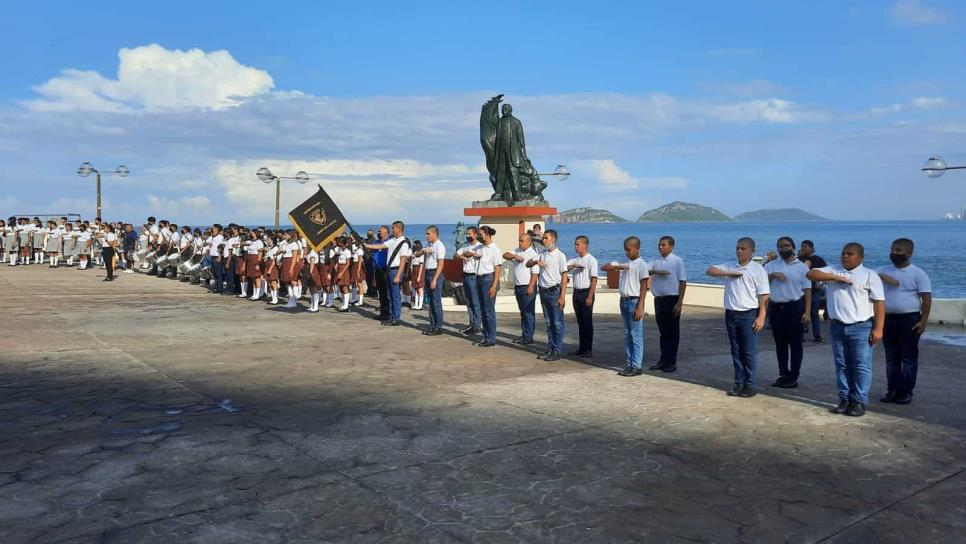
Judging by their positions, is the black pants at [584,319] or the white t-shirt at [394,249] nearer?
the black pants at [584,319]

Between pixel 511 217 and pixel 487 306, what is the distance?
955cm

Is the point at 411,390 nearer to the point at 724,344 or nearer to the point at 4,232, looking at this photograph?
the point at 724,344

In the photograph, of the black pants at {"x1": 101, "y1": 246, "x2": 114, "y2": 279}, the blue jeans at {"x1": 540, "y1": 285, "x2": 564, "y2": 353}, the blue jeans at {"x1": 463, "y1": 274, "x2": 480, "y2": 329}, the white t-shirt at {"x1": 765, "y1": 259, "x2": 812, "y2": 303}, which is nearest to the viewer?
the white t-shirt at {"x1": 765, "y1": 259, "x2": 812, "y2": 303}

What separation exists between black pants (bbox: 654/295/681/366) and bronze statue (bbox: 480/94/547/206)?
1187cm

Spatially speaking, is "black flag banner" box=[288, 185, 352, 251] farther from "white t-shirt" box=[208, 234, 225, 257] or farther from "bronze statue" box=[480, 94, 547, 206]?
"bronze statue" box=[480, 94, 547, 206]

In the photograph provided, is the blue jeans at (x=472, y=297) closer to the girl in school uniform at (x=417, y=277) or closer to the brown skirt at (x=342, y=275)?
the brown skirt at (x=342, y=275)

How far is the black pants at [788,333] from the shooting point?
8547 millimetres

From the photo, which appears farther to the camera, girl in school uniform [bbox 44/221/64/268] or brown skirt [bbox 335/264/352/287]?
girl in school uniform [bbox 44/221/64/268]

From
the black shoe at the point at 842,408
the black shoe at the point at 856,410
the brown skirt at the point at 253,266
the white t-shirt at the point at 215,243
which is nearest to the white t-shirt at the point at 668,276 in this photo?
the black shoe at the point at 842,408

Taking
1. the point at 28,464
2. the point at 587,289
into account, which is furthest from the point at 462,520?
the point at 587,289

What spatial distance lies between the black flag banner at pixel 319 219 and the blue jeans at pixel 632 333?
6.64 m

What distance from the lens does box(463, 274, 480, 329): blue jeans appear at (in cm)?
1209

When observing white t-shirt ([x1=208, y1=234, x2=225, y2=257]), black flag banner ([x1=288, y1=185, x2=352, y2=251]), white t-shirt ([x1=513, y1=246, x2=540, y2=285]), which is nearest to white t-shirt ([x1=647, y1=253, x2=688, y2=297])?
white t-shirt ([x1=513, y1=246, x2=540, y2=285])

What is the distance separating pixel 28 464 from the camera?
18.0 feet
